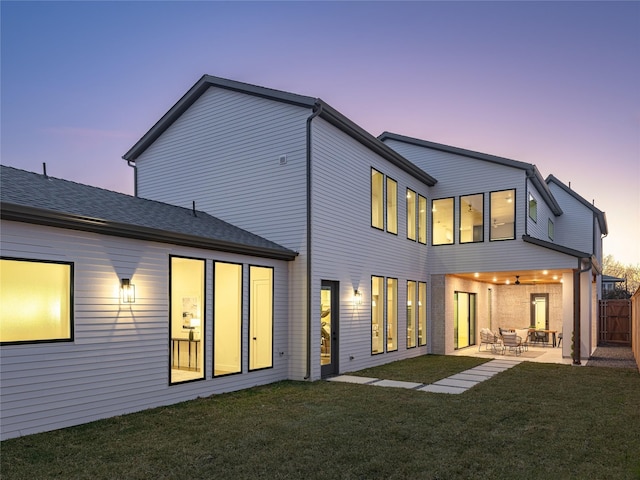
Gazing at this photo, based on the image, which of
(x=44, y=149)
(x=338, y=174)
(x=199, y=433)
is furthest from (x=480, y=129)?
(x=44, y=149)

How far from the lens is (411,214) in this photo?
632 inches

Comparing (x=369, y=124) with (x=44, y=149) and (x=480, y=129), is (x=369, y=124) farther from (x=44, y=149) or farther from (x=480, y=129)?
(x=44, y=149)

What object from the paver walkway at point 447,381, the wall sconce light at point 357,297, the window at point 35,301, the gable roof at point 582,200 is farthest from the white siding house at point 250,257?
the gable roof at point 582,200

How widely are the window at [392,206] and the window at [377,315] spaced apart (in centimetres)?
176

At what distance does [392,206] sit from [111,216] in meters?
9.13

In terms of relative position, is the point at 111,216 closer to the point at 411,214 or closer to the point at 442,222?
the point at 411,214

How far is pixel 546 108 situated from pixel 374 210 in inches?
424

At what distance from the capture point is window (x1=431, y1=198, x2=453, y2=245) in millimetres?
16922

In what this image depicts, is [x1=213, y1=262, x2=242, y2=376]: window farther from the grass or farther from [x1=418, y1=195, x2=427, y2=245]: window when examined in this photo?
[x1=418, y1=195, x2=427, y2=245]: window

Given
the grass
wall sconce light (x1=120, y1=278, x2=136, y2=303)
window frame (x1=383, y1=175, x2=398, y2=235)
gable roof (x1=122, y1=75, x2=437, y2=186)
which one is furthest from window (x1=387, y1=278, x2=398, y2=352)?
wall sconce light (x1=120, y1=278, x2=136, y2=303)

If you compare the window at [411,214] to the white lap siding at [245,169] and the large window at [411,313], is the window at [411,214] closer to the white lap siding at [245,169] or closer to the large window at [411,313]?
the large window at [411,313]

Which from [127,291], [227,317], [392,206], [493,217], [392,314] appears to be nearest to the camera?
[127,291]

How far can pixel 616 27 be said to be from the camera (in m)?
14.6

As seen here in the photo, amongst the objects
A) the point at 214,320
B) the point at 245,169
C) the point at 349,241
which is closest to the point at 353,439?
the point at 214,320
